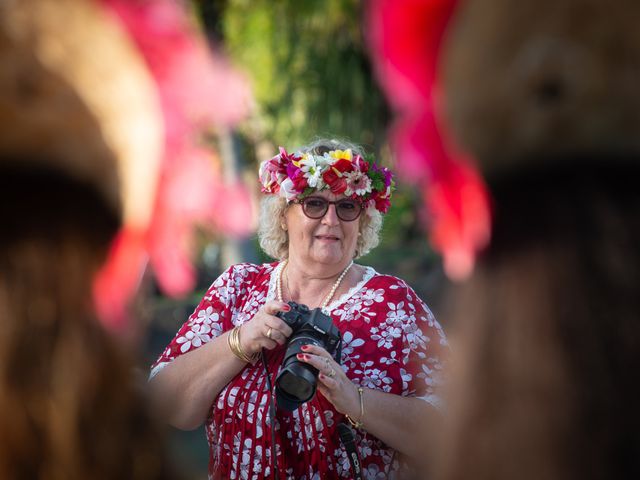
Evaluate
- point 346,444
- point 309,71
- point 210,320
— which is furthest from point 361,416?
point 309,71

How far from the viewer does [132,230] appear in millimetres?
1090

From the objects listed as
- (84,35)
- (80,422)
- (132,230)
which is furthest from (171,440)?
(84,35)

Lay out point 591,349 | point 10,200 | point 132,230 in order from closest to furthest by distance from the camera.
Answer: point 591,349, point 10,200, point 132,230

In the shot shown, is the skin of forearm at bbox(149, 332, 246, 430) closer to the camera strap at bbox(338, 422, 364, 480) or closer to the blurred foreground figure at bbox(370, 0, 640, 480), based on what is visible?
the camera strap at bbox(338, 422, 364, 480)

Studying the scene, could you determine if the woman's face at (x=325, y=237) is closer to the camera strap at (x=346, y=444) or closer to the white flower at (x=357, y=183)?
the white flower at (x=357, y=183)

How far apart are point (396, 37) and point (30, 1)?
0.46 meters

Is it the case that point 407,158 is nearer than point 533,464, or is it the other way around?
point 533,464

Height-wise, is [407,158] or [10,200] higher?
[407,158]

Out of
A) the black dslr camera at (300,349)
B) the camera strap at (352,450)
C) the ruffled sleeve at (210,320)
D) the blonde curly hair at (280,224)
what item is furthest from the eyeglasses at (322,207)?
the camera strap at (352,450)

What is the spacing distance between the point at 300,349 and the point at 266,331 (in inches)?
6.7

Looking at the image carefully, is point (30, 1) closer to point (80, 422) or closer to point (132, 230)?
point (132, 230)

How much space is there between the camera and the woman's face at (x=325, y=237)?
2.65m

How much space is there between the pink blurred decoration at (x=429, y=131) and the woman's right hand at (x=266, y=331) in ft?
4.12

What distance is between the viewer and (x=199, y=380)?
2416mm
